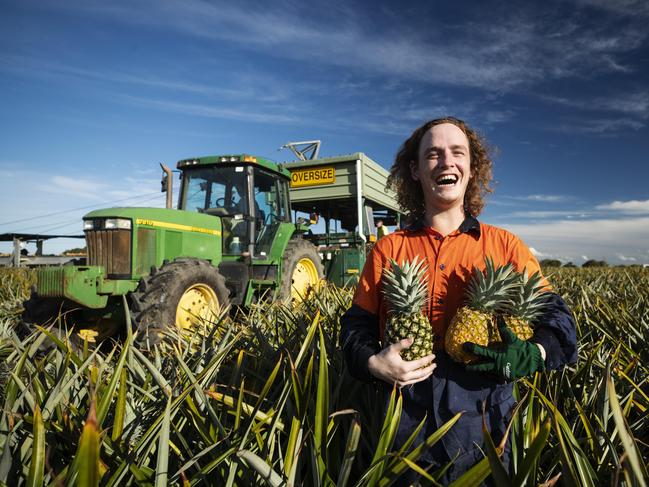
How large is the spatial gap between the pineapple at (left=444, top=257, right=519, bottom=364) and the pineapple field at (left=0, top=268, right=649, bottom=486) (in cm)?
25

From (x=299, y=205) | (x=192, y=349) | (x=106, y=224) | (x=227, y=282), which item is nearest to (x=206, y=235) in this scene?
(x=227, y=282)

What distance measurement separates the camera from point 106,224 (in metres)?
4.87

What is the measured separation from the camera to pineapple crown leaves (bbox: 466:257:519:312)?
1.41 metres

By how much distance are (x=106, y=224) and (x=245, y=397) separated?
372 centimetres

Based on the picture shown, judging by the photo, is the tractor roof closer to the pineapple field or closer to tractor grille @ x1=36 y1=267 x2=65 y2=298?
tractor grille @ x1=36 y1=267 x2=65 y2=298

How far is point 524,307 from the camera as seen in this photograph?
1442mm

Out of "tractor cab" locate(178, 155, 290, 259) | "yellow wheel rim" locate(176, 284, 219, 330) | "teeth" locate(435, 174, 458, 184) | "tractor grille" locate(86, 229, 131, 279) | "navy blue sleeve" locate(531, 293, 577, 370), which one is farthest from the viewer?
"tractor cab" locate(178, 155, 290, 259)

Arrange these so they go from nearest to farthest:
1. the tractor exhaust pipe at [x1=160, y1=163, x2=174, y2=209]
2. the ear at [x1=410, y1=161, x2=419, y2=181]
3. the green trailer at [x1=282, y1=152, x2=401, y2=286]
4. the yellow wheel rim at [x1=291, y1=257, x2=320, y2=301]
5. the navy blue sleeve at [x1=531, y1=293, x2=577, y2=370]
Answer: the navy blue sleeve at [x1=531, y1=293, x2=577, y2=370], the ear at [x1=410, y1=161, x2=419, y2=181], the tractor exhaust pipe at [x1=160, y1=163, x2=174, y2=209], the yellow wheel rim at [x1=291, y1=257, x2=320, y2=301], the green trailer at [x1=282, y1=152, x2=401, y2=286]

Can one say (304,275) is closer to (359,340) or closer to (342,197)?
(342,197)

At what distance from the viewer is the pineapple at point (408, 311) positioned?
1.39 meters

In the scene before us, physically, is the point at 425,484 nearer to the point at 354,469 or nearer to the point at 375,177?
the point at 354,469

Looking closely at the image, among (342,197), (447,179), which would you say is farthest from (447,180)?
(342,197)

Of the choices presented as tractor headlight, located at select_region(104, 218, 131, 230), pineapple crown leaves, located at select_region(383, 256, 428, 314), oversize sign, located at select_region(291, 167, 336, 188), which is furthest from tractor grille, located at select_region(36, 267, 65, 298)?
oversize sign, located at select_region(291, 167, 336, 188)

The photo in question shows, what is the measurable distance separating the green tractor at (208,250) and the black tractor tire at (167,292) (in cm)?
1
